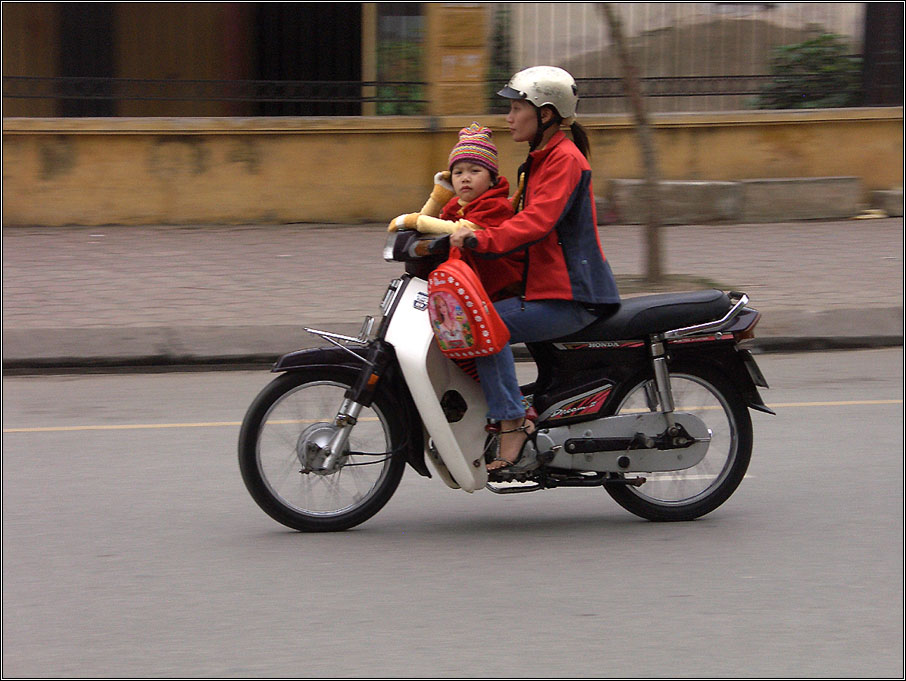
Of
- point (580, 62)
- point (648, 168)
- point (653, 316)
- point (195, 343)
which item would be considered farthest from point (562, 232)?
point (580, 62)

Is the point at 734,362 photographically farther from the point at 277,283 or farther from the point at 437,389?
the point at 277,283

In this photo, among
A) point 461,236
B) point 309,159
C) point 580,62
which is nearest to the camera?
point 461,236

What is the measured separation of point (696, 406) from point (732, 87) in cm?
1065

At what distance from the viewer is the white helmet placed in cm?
482

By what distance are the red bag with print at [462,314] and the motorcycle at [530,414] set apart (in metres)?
0.13

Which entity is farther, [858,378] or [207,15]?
[207,15]

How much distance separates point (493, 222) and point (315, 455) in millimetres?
1152

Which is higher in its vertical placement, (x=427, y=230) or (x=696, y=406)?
(x=427, y=230)

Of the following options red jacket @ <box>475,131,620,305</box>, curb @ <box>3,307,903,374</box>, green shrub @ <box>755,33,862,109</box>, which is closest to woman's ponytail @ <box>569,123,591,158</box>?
red jacket @ <box>475,131,620,305</box>

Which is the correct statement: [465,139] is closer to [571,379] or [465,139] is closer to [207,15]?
[571,379]

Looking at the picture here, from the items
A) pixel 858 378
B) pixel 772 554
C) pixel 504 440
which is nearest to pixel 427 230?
pixel 504 440

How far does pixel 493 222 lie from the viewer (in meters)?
4.82

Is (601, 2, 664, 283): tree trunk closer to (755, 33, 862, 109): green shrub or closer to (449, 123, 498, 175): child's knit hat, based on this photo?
(755, 33, 862, 109): green shrub

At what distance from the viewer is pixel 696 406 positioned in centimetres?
524
